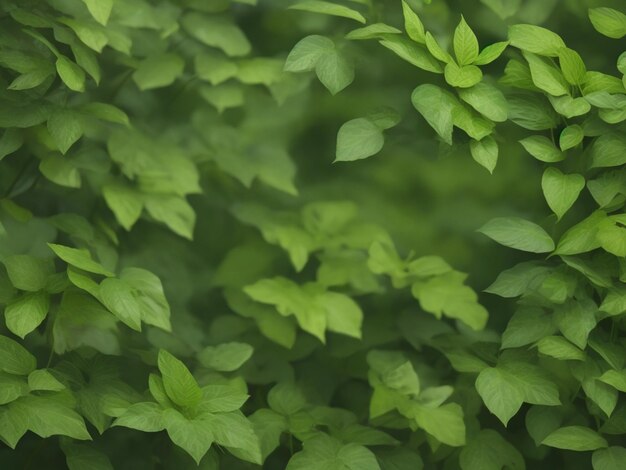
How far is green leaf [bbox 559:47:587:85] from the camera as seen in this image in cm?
148

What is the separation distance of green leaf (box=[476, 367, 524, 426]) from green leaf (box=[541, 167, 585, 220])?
0.27 m

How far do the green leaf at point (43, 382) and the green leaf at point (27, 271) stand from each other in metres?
0.13

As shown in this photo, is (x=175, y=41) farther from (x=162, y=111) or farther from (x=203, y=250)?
(x=203, y=250)

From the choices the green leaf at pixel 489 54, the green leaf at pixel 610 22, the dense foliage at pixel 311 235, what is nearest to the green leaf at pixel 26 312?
the dense foliage at pixel 311 235

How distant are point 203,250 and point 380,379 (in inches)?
16.9

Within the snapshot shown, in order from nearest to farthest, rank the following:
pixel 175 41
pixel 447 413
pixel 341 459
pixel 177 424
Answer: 1. pixel 177 424
2. pixel 341 459
3. pixel 447 413
4. pixel 175 41

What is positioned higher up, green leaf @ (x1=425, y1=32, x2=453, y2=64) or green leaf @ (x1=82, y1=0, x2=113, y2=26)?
green leaf @ (x1=82, y1=0, x2=113, y2=26)

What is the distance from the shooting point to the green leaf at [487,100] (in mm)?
1459

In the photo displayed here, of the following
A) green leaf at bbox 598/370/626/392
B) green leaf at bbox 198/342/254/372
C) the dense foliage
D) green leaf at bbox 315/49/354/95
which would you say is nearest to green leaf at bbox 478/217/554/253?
the dense foliage

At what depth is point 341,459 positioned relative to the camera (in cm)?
150

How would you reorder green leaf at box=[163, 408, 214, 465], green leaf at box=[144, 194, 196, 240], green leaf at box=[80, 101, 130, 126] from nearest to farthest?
green leaf at box=[163, 408, 214, 465], green leaf at box=[80, 101, 130, 126], green leaf at box=[144, 194, 196, 240]

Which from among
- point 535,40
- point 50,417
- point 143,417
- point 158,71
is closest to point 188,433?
point 143,417

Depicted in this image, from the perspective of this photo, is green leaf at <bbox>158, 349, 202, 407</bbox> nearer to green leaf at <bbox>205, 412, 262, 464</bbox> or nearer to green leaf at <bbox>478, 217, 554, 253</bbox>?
green leaf at <bbox>205, 412, 262, 464</bbox>

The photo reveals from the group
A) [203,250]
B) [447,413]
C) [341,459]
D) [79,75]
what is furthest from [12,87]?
[447,413]
